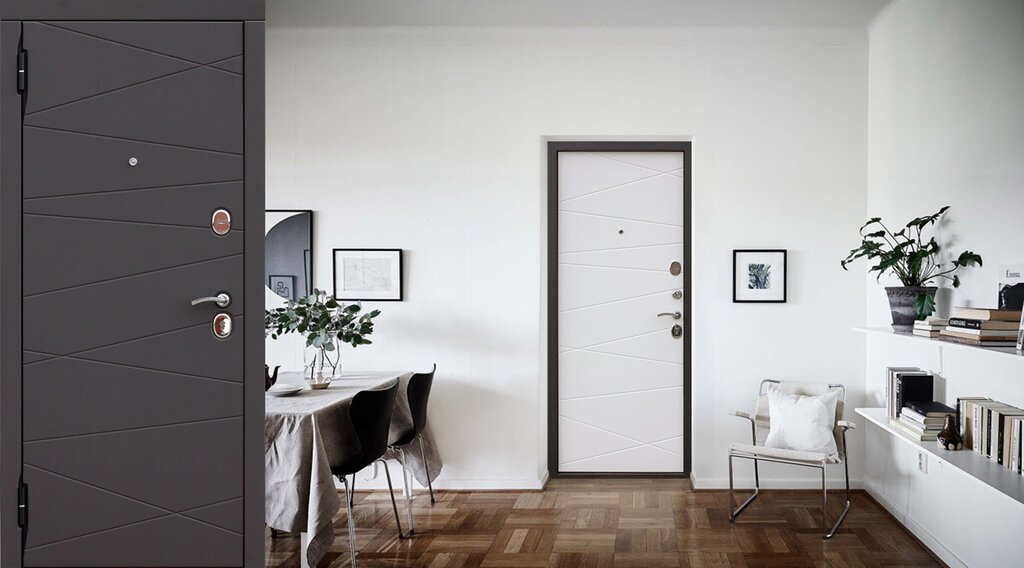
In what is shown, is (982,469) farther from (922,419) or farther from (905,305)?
(905,305)

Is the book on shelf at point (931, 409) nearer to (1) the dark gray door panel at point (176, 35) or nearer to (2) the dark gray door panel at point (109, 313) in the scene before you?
(2) the dark gray door panel at point (109, 313)

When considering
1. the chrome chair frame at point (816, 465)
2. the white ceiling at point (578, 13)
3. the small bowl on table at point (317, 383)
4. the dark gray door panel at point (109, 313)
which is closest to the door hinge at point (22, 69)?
Result: the dark gray door panel at point (109, 313)

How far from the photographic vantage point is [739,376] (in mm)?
4379

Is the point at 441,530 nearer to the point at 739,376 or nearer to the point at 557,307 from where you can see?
the point at 557,307

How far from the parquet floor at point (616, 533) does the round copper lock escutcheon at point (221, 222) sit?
1.70 meters

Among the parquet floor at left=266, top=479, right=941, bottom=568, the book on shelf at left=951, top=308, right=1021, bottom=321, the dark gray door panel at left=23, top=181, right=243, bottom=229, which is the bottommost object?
the parquet floor at left=266, top=479, right=941, bottom=568

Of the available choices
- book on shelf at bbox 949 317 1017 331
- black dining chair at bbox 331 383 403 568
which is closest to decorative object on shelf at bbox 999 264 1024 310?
book on shelf at bbox 949 317 1017 331

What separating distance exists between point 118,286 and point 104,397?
0.37 m

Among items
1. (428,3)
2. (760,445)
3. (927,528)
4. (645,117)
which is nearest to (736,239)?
(645,117)

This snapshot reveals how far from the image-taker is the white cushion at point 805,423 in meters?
3.75

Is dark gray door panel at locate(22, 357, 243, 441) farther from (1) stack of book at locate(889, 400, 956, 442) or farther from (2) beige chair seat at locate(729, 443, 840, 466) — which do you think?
(1) stack of book at locate(889, 400, 956, 442)

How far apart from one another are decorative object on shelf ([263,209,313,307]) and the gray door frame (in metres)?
2.13

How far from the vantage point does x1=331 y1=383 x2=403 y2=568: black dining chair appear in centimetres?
302

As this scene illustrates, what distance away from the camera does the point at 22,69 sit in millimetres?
2328
